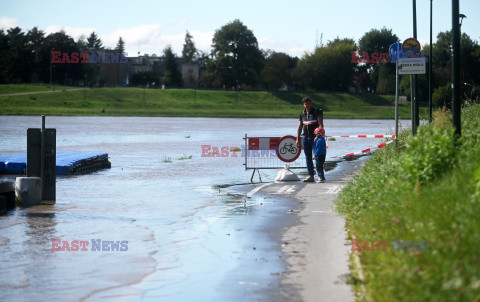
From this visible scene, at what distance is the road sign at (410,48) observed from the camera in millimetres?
16859

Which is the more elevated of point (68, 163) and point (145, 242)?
point (68, 163)

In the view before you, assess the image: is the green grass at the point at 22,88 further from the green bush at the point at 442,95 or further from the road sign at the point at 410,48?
the road sign at the point at 410,48

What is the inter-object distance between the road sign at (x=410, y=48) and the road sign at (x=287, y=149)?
135 inches

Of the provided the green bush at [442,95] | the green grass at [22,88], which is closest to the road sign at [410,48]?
the green bush at [442,95]

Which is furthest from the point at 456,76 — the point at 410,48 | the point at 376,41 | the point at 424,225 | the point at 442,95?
the point at 376,41

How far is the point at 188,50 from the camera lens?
628 feet

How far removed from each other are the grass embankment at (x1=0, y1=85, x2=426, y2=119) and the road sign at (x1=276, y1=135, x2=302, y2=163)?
5888 cm

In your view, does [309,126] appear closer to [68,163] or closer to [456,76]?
[456,76]

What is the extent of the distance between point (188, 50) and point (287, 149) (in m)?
177

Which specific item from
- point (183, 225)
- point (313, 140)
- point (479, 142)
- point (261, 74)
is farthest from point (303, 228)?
point (261, 74)

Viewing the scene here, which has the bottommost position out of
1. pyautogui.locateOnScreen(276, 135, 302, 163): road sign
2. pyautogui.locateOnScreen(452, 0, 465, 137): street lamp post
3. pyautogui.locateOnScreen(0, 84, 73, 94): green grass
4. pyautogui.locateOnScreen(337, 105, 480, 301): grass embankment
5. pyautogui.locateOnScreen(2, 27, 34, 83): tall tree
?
pyautogui.locateOnScreen(337, 105, 480, 301): grass embankment

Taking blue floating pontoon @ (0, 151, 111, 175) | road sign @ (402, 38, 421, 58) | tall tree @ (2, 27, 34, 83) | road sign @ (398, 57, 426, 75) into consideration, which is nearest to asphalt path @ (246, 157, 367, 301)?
road sign @ (398, 57, 426, 75)

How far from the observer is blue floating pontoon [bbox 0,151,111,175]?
18.5 m

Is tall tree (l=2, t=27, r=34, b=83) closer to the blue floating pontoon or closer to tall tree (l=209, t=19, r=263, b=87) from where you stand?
tall tree (l=209, t=19, r=263, b=87)
